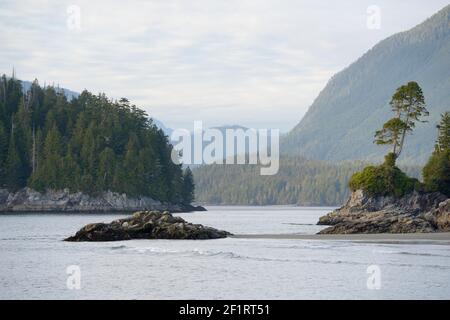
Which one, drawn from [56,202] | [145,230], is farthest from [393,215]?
[56,202]

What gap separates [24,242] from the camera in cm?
8931

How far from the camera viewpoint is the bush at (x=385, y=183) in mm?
118125

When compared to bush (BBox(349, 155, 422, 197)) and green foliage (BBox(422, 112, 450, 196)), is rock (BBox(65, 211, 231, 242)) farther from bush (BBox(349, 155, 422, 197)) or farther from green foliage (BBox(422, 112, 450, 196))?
green foliage (BBox(422, 112, 450, 196))

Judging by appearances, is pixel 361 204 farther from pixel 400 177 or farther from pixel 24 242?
pixel 24 242

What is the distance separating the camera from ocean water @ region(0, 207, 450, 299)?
163ft

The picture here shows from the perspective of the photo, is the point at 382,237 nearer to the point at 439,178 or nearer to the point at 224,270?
the point at 224,270

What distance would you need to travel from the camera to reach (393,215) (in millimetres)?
96125

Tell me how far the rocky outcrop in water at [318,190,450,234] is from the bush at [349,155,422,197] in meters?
0.80

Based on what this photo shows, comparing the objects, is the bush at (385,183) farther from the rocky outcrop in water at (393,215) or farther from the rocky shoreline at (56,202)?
the rocky shoreline at (56,202)

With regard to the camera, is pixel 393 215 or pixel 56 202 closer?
pixel 393 215

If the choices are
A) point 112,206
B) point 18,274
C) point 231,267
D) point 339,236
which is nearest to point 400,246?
point 339,236

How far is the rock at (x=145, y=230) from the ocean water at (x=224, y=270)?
2.04 m

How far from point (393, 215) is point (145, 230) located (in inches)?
1169
